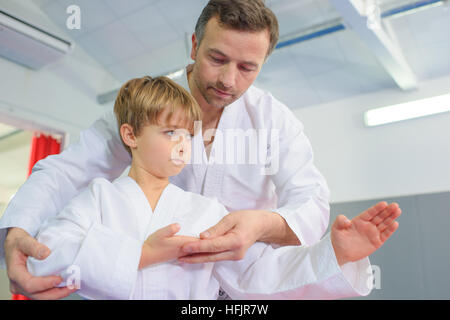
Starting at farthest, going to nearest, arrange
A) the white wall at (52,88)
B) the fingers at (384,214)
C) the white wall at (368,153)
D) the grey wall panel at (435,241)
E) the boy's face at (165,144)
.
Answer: the white wall at (52,88) → the white wall at (368,153) → the grey wall panel at (435,241) → the boy's face at (165,144) → the fingers at (384,214)

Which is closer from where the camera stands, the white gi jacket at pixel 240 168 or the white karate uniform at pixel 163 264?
the white karate uniform at pixel 163 264

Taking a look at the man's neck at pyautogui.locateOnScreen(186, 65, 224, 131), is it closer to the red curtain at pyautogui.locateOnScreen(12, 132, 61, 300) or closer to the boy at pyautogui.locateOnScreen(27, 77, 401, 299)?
the boy at pyautogui.locateOnScreen(27, 77, 401, 299)

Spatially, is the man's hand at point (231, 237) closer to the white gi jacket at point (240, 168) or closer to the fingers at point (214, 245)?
the fingers at point (214, 245)

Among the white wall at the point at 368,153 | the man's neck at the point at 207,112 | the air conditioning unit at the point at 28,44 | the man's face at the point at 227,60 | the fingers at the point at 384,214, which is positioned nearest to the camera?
the fingers at the point at 384,214

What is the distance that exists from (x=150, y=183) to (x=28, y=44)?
1.88 m

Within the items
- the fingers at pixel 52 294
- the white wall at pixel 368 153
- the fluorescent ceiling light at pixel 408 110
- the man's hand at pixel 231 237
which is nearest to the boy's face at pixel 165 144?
the man's hand at pixel 231 237

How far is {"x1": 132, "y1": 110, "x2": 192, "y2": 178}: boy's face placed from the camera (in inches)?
25.1

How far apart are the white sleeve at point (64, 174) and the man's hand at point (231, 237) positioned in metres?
0.28

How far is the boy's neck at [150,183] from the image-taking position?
0.66 m

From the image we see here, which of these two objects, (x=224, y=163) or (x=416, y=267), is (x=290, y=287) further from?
(x=416, y=267)

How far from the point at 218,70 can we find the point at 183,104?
0.16m

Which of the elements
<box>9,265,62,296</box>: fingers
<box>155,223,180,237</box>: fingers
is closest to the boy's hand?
<box>155,223,180,237</box>: fingers

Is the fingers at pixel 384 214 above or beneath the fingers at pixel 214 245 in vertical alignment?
above
